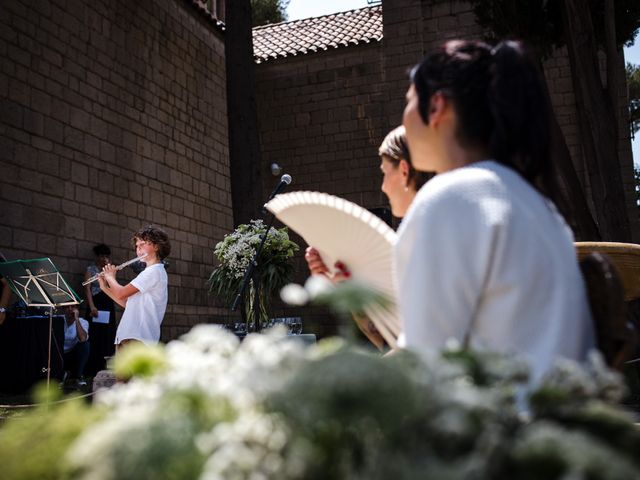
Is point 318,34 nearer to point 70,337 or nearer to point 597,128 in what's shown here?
point 597,128

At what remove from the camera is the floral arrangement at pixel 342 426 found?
2.22 feet

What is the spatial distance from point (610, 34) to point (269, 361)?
854cm

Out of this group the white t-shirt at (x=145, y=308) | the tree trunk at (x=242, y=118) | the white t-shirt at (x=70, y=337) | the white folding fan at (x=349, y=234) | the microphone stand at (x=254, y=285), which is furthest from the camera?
the tree trunk at (x=242, y=118)

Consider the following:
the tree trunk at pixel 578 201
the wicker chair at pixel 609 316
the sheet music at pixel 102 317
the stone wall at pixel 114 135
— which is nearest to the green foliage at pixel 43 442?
the wicker chair at pixel 609 316

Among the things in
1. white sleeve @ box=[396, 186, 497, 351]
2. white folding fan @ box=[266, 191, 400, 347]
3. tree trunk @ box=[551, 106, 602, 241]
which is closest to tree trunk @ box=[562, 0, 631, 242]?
tree trunk @ box=[551, 106, 602, 241]

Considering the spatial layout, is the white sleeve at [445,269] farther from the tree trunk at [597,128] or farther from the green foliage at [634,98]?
the green foliage at [634,98]

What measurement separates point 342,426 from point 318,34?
15986 millimetres

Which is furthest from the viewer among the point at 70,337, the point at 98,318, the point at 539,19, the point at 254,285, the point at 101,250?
the point at 101,250

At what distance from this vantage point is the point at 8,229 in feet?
27.6

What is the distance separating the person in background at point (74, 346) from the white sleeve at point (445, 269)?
26.0 feet

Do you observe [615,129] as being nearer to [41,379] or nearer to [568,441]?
[41,379]

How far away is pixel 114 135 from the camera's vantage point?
35.5 ft

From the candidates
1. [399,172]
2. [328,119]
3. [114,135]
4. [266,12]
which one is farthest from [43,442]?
[266,12]

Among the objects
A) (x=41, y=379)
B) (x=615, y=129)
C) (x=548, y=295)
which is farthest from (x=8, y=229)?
(x=548, y=295)
